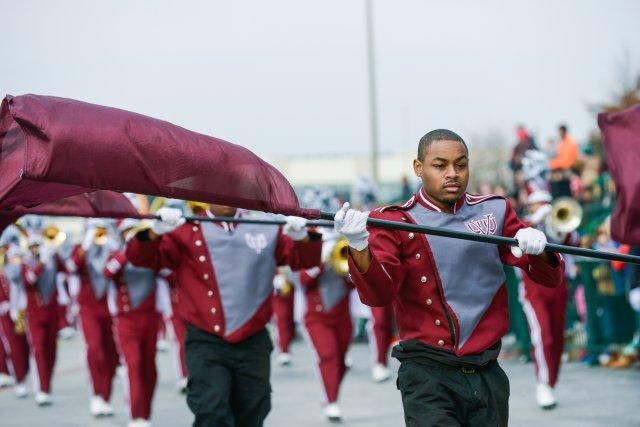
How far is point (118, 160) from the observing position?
5.09m

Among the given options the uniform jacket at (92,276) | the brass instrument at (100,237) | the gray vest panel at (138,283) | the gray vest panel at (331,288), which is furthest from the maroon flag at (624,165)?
the brass instrument at (100,237)

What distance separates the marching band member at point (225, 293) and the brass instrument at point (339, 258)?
3856 mm

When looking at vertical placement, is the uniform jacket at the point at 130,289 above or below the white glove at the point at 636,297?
above

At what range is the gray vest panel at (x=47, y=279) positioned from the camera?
1314 cm

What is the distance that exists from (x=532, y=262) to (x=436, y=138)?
0.73 m

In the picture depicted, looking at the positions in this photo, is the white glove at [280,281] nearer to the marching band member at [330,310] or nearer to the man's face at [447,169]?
the marching band member at [330,310]

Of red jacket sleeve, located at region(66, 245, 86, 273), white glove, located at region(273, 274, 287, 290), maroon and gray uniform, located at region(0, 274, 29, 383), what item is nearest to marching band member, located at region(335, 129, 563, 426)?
red jacket sleeve, located at region(66, 245, 86, 273)

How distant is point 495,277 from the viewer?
5.46m

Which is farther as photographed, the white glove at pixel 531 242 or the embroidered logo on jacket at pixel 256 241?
the embroidered logo on jacket at pixel 256 241

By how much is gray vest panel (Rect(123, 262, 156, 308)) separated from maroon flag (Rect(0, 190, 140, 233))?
3755 millimetres

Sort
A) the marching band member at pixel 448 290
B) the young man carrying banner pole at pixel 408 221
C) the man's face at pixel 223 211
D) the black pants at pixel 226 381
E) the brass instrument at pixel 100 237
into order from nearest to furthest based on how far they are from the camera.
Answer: the young man carrying banner pole at pixel 408 221 < the marching band member at pixel 448 290 < the black pants at pixel 226 381 < the man's face at pixel 223 211 < the brass instrument at pixel 100 237

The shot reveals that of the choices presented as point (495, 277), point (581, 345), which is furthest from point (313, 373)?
point (495, 277)

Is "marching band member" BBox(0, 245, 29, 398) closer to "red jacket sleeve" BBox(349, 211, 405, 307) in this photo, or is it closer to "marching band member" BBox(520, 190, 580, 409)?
"marching band member" BBox(520, 190, 580, 409)

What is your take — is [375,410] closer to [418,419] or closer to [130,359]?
[130,359]
